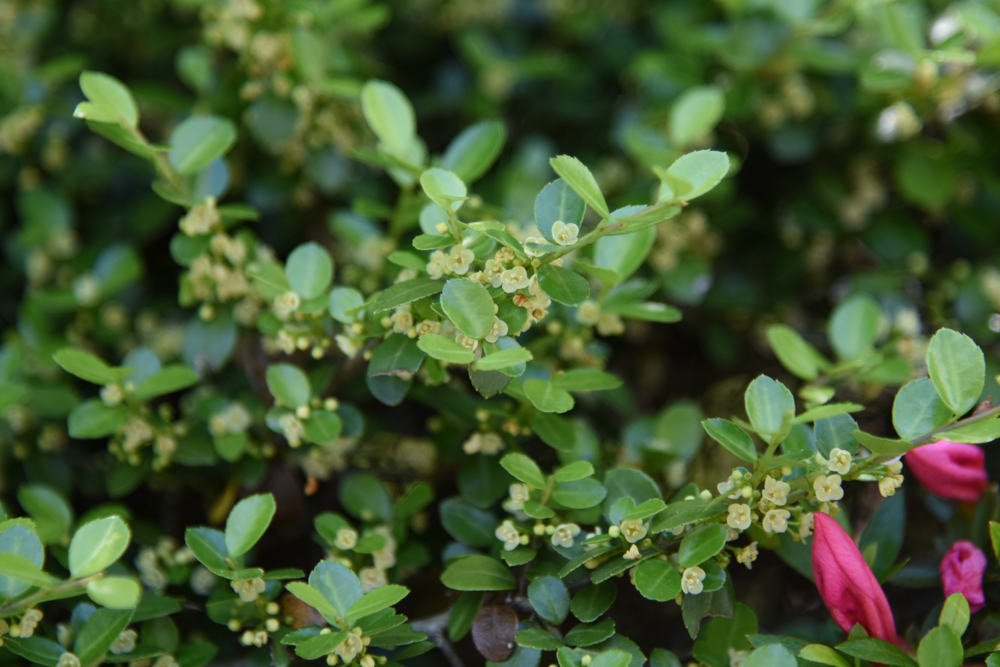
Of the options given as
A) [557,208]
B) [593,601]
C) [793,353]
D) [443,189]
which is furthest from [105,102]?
[793,353]

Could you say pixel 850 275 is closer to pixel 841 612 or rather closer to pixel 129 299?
pixel 841 612

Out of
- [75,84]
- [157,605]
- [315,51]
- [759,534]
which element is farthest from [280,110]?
[759,534]

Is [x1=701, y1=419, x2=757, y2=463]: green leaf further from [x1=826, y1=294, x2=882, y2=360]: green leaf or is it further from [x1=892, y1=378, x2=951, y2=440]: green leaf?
[x1=826, y1=294, x2=882, y2=360]: green leaf

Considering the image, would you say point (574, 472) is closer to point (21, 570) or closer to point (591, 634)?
point (591, 634)

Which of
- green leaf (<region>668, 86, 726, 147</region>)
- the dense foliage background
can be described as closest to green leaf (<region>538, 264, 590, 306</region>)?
the dense foliage background

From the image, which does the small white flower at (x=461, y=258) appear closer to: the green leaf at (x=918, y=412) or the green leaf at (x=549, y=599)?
the green leaf at (x=549, y=599)
